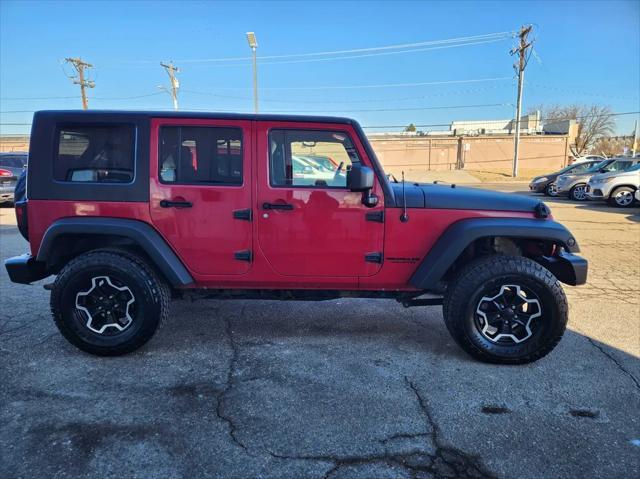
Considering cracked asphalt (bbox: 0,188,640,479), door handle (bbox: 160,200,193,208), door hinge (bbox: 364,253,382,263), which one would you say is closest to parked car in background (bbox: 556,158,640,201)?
cracked asphalt (bbox: 0,188,640,479)

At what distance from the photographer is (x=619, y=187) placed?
13578 mm

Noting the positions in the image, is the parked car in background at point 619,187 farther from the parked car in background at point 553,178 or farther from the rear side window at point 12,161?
the rear side window at point 12,161

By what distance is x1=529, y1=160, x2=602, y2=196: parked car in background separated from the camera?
17234mm

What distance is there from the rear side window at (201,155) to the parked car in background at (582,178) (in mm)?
15822

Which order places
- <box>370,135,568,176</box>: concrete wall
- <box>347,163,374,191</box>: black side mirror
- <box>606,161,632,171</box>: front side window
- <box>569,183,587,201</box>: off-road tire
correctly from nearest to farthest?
<box>347,163,374,191</box>: black side mirror < <box>606,161,632,171</box>: front side window < <box>569,183,587,201</box>: off-road tire < <box>370,135,568,176</box>: concrete wall

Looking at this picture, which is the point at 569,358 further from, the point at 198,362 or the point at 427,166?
the point at 427,166

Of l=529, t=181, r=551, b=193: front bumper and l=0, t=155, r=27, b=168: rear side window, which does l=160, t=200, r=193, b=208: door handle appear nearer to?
l=0, t=155, r=27, b=168: rear side window

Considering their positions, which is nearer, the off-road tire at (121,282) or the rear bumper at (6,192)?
the off-road tire at (121,282)

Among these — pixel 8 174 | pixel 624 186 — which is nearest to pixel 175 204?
pixel 8 174

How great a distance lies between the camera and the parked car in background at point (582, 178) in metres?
15.4

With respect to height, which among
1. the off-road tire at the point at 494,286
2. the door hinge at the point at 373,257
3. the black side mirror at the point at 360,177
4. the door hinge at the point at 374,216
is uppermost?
the black side mirror at the point at 360,177

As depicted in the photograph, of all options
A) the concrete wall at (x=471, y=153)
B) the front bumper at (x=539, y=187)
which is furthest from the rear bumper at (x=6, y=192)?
the concrete wall at (x=471, y=153)

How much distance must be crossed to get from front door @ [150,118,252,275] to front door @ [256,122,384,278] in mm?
142

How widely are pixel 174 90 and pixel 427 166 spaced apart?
1049 inches
